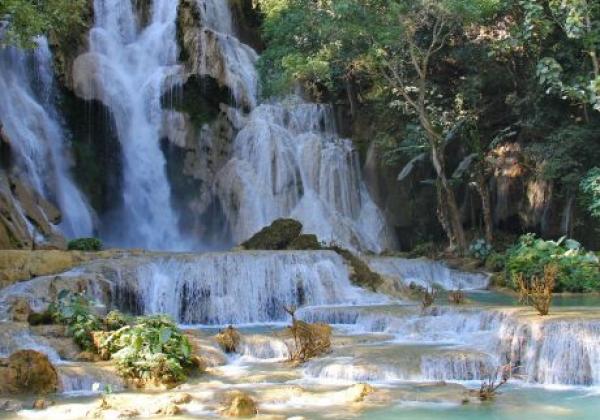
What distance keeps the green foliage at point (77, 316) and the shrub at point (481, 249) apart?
12540 mm

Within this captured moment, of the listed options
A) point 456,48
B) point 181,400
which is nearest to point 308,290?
point 181,400

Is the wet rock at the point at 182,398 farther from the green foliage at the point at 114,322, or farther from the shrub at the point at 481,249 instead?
the shrub at the point at 481,249

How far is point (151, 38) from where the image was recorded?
2808 cm

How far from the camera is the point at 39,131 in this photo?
2341 centimetres

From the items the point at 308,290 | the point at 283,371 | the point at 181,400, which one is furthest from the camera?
Answer: the point at 308,290

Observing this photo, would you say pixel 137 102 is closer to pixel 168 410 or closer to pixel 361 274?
pixel 361 274

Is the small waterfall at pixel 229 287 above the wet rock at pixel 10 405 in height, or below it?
above

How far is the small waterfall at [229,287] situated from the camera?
53.9 ft

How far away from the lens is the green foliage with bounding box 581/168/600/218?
19734 millimetres

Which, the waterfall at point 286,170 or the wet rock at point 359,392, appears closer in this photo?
the wet rock at point 359,392

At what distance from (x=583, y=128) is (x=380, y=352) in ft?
40.5

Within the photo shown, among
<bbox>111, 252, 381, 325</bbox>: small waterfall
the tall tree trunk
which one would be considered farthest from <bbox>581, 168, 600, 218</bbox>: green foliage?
<bbox>111, 252, 381, 325</bbox>: small waterfall

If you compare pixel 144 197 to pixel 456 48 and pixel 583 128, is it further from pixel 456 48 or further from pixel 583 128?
pixel 583 128

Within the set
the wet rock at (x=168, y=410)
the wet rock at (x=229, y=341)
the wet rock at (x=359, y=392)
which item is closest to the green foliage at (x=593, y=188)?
the wet rock at (x=229, y=341)
